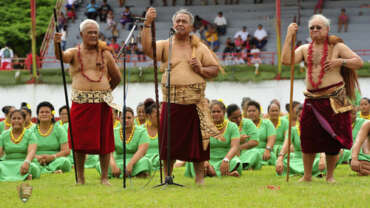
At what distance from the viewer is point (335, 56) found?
7.46 m

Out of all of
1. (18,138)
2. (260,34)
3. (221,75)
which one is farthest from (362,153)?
(260,34)

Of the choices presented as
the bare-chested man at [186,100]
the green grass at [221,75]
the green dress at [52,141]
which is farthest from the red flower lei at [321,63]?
the green grass at [221,75]

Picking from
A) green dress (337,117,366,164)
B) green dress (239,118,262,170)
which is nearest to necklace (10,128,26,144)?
green dress (239,118,262,170)

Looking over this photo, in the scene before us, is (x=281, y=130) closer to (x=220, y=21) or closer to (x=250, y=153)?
(x=250, y=153)

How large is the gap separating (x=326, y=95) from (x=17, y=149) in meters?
4.61

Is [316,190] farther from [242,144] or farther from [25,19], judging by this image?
[25,19]

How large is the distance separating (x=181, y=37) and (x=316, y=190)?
2.14 metres

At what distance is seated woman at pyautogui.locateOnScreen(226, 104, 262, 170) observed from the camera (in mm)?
10484

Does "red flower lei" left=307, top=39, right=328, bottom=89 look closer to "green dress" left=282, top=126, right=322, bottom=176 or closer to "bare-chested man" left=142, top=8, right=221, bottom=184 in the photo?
"bare-chested man" left=142, top=8, right=221, bottom=184

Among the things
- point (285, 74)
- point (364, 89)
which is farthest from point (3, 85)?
point (364, 89)

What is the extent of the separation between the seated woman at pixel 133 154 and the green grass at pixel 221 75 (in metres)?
10.3

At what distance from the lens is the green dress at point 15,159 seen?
30.9 feet

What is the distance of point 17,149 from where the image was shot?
9852 mm

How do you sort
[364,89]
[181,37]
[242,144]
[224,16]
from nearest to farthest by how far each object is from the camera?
1. [181,37]
2. [242,144]
3. [364,89]
4. [224,16]
